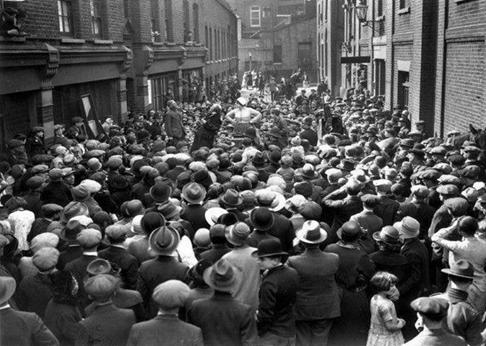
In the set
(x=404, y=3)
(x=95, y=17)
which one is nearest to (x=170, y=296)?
(x=95, y=17)

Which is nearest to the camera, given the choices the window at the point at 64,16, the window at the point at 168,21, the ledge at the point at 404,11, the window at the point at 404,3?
the window at the point at 64,16

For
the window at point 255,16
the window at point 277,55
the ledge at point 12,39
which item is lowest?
the window at point 277,55

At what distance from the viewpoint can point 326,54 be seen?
4331 centimetres

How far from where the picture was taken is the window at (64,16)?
1478 centimetres

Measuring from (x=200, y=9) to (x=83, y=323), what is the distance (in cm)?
3149

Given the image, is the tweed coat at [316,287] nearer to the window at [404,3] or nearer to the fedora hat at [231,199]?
the fedora hat at [231,199]

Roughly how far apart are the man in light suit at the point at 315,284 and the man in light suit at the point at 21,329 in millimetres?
2265

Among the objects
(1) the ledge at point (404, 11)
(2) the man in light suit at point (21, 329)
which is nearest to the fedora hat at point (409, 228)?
(2) the man in light suit at point (21, 329)

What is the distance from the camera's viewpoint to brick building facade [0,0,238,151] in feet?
38.5

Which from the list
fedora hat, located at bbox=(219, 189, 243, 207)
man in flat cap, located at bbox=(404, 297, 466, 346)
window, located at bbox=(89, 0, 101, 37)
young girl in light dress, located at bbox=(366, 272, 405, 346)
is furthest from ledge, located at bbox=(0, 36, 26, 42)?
man in flat cap, located at bbox=(404, 297, 466, 346)

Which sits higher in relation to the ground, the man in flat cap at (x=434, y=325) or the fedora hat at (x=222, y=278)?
the fedora hat at (x=222, y=278)

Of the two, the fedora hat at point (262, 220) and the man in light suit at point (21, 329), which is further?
the fedora hat at point (262, 220)

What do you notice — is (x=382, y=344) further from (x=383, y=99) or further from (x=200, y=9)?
(x=200, y=9)

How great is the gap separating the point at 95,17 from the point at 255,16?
5749cm
